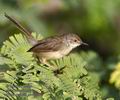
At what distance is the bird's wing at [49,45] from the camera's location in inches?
199

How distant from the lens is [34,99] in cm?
345

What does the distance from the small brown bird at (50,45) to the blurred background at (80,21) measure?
0.73 meters

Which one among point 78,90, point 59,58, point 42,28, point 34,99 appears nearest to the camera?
point 34,99

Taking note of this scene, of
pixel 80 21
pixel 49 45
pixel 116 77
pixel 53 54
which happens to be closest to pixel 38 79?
pixel 53 54

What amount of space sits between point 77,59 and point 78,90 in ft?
2.03

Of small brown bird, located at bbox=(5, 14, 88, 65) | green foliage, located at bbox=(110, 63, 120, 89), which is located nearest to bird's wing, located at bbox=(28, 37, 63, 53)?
small brown bird, located at bbox=(5, 14, 88, 65)

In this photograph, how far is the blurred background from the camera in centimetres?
766

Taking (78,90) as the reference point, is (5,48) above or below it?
above

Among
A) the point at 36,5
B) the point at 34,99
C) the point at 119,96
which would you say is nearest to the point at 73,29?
the point at 36,5

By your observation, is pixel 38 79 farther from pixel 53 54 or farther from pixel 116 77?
pixel 116 77

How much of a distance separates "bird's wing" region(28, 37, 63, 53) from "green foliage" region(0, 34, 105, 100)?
662 mm

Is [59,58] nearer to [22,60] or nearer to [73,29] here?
[22,60]

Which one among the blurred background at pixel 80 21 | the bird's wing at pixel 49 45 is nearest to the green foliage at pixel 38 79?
the bird's wing at pixel 49 45

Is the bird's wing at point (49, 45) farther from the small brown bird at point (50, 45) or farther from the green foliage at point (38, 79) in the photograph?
the green foliage at point (38, 79)
